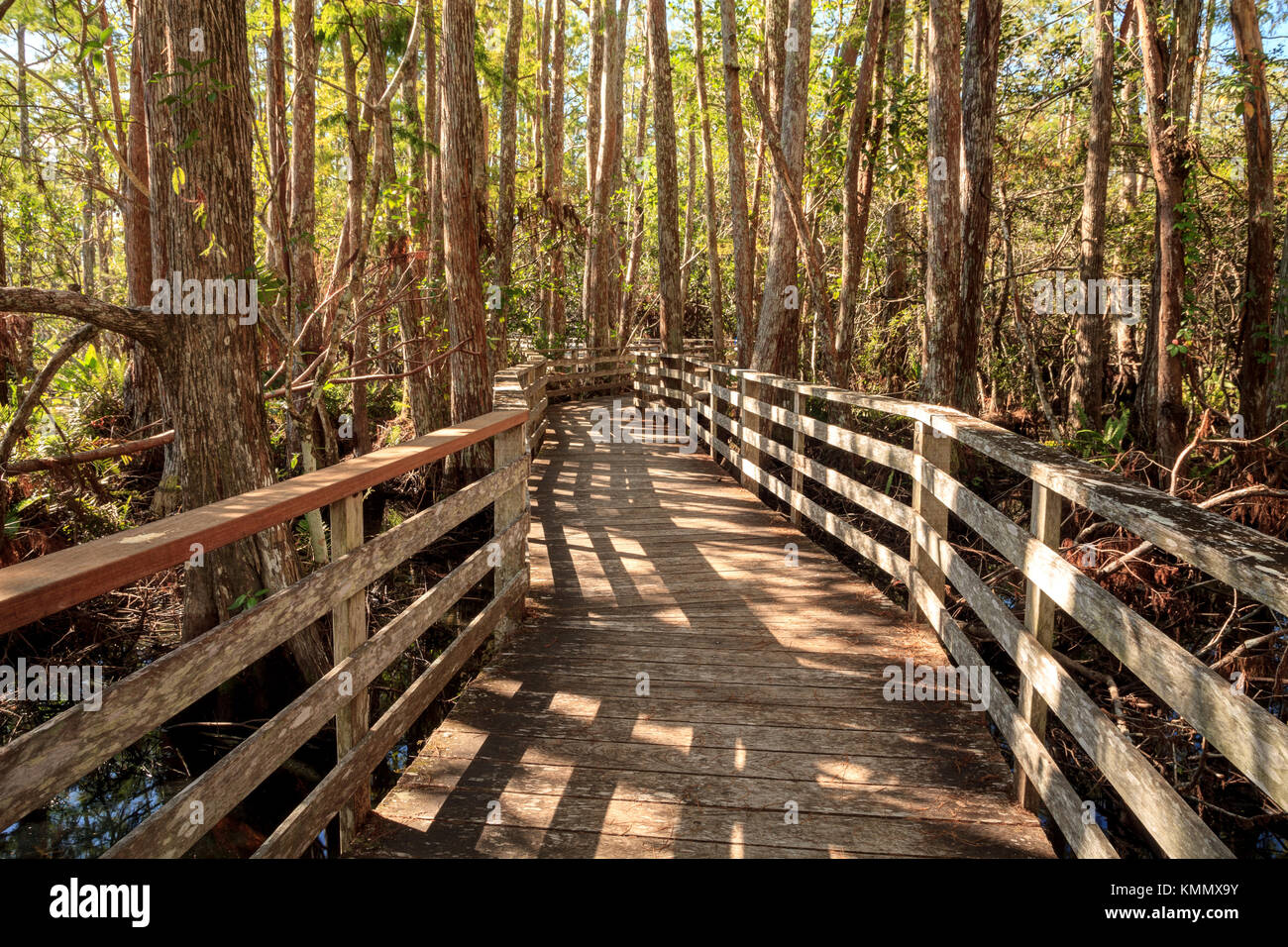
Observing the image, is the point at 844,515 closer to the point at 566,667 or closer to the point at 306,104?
the point at 566,667

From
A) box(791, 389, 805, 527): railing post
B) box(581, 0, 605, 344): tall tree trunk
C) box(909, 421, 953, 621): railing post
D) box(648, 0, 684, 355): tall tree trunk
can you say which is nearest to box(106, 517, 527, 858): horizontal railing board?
box(909, 421, 953, 621): railing post

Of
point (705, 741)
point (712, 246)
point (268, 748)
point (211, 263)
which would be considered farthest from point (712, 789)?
point (712, 246)

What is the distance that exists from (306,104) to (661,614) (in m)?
9.90

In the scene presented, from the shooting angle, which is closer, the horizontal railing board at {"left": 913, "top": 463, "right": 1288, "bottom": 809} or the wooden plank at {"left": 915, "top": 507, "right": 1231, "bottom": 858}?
the horizontal railing board at {"left": 913, "top": 463, "right": 1288, "bottom": 809}

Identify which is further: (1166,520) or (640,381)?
(640,381)

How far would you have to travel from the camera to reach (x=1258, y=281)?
10266mm

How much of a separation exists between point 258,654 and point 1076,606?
2.48 meters

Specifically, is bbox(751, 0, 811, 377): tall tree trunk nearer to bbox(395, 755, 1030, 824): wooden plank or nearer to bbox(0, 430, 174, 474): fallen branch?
bbox(0, 430, 174, 474): fallen branch

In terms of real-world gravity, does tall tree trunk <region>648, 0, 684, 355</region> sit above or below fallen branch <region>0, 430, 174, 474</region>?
above

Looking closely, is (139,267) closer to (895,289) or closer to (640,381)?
(640,381)

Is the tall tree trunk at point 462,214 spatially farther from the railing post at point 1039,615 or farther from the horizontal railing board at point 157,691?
the railing post at point 1039,615

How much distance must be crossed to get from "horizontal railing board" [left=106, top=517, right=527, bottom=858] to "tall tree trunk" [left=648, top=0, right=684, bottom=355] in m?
13.9

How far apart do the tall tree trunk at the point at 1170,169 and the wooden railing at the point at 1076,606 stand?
18.4 feet

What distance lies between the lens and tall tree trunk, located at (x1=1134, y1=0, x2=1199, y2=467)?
9555 millimetres
